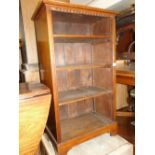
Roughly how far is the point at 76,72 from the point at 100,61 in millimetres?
343

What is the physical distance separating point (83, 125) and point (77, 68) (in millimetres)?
674

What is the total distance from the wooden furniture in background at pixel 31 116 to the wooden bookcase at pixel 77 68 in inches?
5.5

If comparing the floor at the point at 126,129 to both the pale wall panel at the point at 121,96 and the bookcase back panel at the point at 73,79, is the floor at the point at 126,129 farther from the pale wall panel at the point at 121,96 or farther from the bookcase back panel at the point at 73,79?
the bookcase back panel at the point at 73,79

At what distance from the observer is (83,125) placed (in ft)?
5.38

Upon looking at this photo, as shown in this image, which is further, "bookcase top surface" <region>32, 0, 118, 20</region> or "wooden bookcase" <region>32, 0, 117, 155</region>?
"wooden bookcase" <region>32, 0, 117, 155</region>

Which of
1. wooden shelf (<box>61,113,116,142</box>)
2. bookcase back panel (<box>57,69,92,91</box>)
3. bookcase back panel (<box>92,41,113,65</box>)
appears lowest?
wooden shelf (<box>61,113,116,142</box>)

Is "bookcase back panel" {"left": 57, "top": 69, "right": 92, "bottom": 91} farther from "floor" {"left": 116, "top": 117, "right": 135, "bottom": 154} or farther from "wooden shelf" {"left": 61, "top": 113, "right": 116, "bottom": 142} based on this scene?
"floor" {"left": 116, "top": 117, "right": 135, "bottom": 154}

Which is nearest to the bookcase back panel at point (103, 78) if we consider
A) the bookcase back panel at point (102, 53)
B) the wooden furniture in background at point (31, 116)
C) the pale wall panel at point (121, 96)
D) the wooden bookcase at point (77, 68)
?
the wooden bookcase at point (77, 68)

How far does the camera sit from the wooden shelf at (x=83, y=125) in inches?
57.6

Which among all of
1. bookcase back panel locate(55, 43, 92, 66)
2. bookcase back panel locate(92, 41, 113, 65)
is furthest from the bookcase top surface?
bookcase back panel locate(55, 43, 92, 66)

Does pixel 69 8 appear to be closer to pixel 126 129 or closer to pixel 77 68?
pixel 77 68

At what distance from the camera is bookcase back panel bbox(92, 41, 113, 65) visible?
1626mm

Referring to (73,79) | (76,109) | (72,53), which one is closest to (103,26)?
(72,53)
